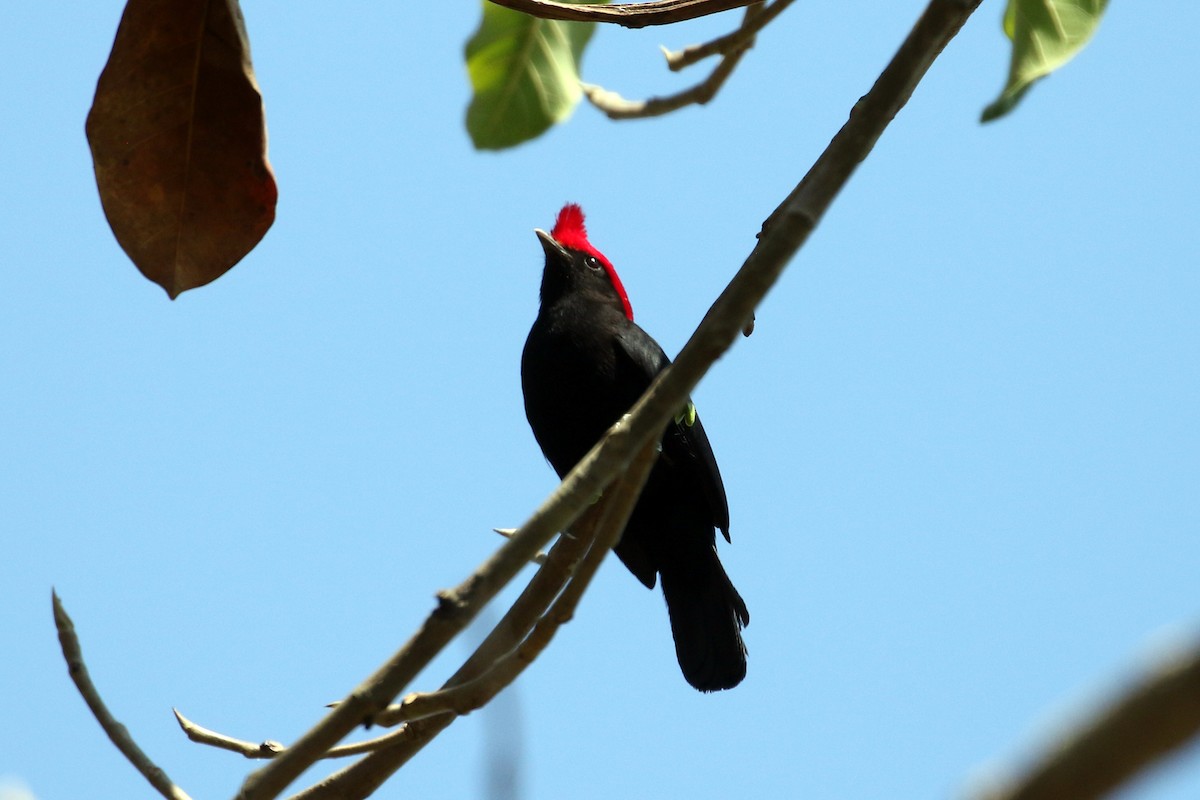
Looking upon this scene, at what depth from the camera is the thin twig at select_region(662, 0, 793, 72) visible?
3154 mm

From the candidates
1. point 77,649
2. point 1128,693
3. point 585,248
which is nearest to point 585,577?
point 77,649

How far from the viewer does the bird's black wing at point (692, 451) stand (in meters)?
4.46

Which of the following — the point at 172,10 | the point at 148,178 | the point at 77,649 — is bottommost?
the point at 77,649

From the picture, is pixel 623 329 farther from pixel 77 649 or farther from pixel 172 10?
pixel 77 649

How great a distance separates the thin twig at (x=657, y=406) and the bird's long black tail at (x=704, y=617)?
2.77 meters

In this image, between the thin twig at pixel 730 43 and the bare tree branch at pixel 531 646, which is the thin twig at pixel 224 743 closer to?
the bare tree branch at pixel 531 646

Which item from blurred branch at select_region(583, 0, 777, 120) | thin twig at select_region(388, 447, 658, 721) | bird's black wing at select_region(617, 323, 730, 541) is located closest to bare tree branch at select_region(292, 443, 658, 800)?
thin twig at select_region(388, 447, 658, 721)

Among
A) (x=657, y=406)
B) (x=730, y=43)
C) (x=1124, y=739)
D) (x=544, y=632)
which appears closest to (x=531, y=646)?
(x=544, y=632)

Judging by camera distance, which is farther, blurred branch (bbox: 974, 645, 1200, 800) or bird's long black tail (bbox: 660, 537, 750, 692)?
bird's long black tail (bbox: 660, 537, 750, 692)

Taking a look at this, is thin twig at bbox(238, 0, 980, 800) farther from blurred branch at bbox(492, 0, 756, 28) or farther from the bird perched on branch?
the bird perched on branch

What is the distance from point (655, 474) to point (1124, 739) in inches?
152

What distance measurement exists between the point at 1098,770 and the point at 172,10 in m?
2.58

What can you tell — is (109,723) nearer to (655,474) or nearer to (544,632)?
(544,632)

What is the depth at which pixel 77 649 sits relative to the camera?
6.70 feet
